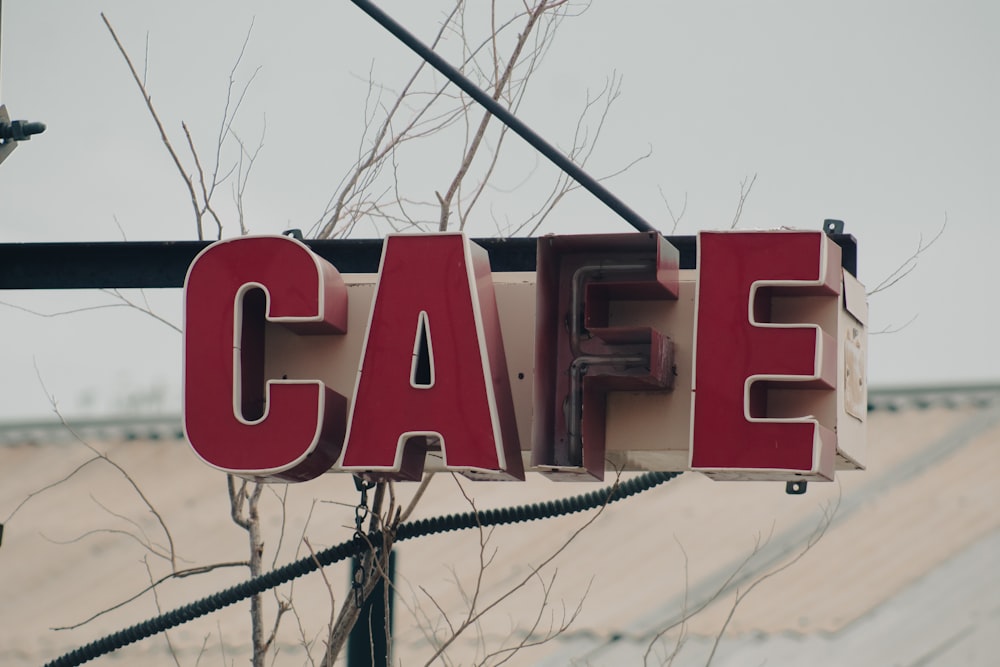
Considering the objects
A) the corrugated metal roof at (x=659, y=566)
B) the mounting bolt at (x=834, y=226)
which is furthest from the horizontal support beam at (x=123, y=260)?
the corrugated metal roof at (x=659, y=566)

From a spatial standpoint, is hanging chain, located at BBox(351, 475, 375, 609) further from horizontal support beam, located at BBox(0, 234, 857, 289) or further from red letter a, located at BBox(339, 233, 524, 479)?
horizontal support beam, located at BBox(0, 234, 857, 289)

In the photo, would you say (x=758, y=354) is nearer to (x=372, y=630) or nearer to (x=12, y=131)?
(x=372, y=630)

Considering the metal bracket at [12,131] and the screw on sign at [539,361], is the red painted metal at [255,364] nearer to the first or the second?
the screw on sign at [539,361]

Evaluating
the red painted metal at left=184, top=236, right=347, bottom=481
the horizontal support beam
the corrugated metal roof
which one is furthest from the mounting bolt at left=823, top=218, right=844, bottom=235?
the corrugated metal roof

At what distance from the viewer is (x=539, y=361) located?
590 cm

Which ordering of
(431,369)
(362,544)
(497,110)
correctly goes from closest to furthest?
(497,110), (431,369), (362,544)

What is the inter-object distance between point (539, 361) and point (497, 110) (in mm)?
990

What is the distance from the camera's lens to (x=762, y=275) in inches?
230

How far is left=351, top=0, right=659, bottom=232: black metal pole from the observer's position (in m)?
5.46

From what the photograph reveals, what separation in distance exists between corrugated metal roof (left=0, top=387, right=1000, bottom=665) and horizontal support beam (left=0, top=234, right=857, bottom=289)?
14.2 feet

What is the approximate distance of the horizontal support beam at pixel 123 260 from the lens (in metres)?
6.05

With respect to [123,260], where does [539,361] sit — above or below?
below

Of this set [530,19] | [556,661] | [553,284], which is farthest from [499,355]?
[556,661]

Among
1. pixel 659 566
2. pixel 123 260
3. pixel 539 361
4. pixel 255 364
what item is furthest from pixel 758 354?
pixel 659 566
